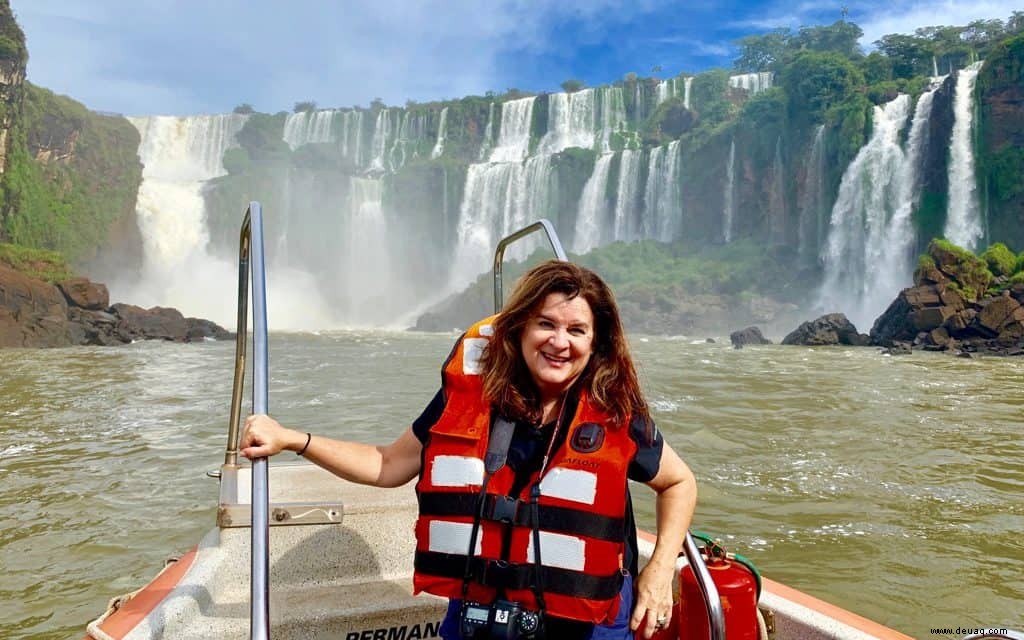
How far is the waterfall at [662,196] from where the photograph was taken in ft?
147

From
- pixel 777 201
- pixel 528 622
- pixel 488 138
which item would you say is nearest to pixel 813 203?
pixel 777 201

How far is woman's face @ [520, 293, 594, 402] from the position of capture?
1.77m

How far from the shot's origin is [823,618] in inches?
90.0

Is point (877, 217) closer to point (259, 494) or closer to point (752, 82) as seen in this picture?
point (752, 82)

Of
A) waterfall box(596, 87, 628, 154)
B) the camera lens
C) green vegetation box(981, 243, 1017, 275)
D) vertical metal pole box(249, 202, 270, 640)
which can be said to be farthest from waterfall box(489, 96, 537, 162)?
the camera lens

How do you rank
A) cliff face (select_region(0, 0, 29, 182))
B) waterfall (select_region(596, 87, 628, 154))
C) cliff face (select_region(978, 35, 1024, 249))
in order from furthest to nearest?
waterfall (select_region(596, 87, 628, 154)), cliff face (select_region(0, 0, 29, 182)), cliff face (select_region(978, 35, 1024, 249))

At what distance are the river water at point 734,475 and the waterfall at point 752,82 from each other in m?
43.0

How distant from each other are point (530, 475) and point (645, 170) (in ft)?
149

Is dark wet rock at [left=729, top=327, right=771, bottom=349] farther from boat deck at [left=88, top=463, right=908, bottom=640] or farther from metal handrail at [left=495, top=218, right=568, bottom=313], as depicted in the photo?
boat deck at [left=88, top=463, right=908, bottom=640]

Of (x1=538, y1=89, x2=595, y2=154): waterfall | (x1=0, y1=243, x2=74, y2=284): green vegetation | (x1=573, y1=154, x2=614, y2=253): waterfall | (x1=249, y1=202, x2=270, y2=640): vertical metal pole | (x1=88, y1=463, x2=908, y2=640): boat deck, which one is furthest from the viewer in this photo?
(x1=538, y1=89, x2=595, y2=154): waterfall

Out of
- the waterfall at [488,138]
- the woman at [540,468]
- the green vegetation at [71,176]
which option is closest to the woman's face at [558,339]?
the woman at [540,468]

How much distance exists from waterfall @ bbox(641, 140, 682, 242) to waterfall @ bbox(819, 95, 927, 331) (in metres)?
10.9

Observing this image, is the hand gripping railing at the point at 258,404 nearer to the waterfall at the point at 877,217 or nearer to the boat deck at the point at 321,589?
the boat deck at the point at 321,589

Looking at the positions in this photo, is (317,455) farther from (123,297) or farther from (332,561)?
(123,297)
